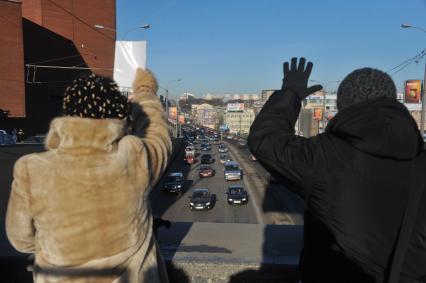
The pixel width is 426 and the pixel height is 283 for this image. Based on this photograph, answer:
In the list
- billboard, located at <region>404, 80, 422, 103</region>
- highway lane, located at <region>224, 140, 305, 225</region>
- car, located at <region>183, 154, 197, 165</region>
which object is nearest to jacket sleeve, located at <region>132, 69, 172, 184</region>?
highway lane, located at <region>224, 140, 305, 225</region>

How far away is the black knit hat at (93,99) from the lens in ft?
6.70

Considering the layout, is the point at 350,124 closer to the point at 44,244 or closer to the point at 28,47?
the point at 44,244

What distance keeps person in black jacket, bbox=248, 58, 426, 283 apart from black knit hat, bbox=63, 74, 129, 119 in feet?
2.47

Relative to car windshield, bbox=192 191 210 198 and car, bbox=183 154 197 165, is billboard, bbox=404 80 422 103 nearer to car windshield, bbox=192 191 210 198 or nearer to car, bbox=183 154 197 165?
car, bbox=183 154 197 165

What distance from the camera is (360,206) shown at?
156cm

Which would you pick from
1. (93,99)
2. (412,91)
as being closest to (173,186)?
(412,91)

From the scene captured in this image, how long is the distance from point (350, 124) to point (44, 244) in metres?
1.37

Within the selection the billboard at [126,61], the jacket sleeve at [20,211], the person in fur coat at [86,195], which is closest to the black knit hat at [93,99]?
the person in fur coat at [86,195]

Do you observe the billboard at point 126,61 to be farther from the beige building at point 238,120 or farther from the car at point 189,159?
the beige building at point 238,120

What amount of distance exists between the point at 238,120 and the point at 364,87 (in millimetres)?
152039

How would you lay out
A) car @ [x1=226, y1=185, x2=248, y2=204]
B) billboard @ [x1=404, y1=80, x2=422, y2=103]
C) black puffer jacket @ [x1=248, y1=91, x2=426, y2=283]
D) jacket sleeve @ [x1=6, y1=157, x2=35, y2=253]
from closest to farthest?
black puffer jacket @ [x1=248, y1=91, x2=426, y2=283] → jacket sleeve @ [x1=6, y1=157, x2=35, y2=253] → car @ [x1=226, y1=185, x2=248, y2=204] → billboard @ [x1=404, y1=80, x2=422, y2=103]

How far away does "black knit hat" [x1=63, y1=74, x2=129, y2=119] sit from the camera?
2043 mm

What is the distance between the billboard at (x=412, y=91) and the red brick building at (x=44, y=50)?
102 ft

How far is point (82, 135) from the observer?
1996 millimetres
